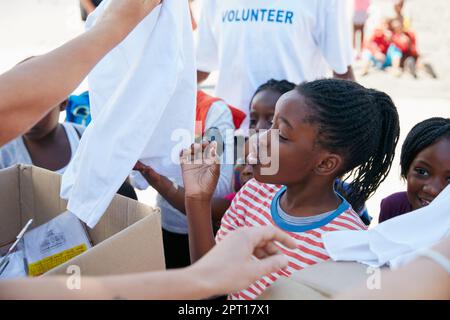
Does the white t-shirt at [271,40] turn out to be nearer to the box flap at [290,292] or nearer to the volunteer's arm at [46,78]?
the volunteer's arm at [46,78]

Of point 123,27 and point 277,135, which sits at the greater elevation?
point 123,27

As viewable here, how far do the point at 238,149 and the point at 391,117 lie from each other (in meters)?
0.72

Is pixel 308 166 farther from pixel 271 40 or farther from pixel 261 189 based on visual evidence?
pixel 271 40

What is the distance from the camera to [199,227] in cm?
144

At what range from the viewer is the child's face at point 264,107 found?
2082 millimetres

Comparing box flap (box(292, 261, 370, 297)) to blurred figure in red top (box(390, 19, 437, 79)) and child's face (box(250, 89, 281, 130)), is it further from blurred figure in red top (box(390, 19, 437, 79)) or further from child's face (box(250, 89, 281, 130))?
blurred figure in red top (box(390, 19, 437, 79))

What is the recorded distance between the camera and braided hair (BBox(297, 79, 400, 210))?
1330 mm

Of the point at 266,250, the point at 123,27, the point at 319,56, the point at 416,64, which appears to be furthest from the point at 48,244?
the point at 416,64

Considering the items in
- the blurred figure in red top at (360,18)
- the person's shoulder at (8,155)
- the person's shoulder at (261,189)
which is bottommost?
the person's shoulder at (261,189)

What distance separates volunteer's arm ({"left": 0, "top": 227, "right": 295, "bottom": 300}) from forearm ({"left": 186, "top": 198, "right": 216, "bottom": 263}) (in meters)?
0.64

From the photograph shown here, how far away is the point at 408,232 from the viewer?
0.98m

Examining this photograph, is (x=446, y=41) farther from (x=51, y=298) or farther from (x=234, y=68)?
(x=51, y=298)

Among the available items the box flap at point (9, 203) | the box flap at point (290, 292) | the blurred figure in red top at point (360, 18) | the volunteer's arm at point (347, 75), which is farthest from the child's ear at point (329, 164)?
the blurred figure in red top at point (360, 18)

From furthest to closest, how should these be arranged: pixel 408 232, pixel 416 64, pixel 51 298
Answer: pixel 416 64 < pixel 408 232 < pixel 51 298
